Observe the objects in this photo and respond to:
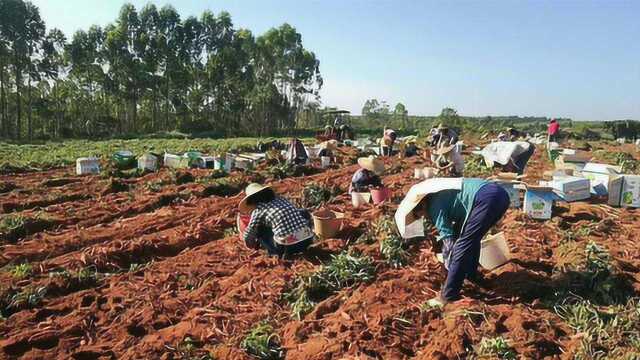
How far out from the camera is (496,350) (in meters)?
2.94

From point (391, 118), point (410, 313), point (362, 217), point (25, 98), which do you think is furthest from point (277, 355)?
point (391, 118)

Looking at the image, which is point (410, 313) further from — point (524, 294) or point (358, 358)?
point (524, 294)

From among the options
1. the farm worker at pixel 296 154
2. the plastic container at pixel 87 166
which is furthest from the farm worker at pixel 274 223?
the plastic container at pixel 87 166

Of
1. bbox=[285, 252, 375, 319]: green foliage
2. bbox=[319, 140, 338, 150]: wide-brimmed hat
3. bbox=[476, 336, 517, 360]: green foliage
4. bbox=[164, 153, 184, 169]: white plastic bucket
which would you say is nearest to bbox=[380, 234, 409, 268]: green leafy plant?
bbox=[285, 252, 375, 319]: green foliage

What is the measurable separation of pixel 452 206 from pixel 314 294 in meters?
1.46

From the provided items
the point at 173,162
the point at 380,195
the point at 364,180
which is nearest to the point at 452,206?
the point at 380,195

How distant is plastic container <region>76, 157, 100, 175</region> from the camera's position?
11.6 m

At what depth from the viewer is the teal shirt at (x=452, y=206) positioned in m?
3.62

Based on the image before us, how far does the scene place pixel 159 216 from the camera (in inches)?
280

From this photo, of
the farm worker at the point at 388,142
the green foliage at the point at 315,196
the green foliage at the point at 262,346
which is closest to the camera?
the green foliage at the point at 262,346

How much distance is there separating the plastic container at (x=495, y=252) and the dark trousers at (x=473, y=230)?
2.16ft

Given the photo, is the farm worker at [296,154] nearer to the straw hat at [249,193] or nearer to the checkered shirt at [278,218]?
the straw hat at [249,193]

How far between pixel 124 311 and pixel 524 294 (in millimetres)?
3446

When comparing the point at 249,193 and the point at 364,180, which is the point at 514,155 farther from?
the point at 249,193
